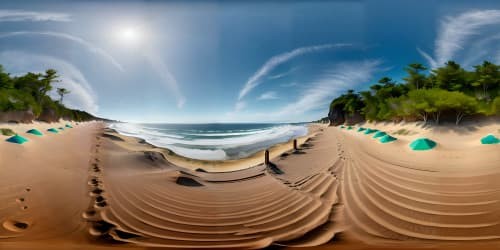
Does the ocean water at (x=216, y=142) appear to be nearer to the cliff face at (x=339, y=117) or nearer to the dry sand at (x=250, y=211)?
the dry sand at (x=250, y=211)

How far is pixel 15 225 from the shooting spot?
3.31 meters

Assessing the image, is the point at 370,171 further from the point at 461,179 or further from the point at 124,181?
the point at 124,181

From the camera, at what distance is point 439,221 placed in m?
3.64

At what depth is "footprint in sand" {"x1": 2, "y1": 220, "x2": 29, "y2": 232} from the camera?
3.20m

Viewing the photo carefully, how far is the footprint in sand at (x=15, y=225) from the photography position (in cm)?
320

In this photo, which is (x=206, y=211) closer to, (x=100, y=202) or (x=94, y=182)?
(x=100, y=202)

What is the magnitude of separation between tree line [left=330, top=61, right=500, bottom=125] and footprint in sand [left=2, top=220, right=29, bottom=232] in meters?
31.9

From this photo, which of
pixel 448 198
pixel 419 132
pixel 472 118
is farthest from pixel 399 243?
pixel 472 118

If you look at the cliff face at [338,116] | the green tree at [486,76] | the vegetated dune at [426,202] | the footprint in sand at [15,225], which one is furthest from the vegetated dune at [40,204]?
the cliff face at [338,116]

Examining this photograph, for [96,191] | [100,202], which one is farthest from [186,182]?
[100,202]

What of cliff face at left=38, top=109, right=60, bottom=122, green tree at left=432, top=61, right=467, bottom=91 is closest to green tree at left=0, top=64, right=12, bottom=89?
cliff face at left=38, top=109, right=60, bottom=122

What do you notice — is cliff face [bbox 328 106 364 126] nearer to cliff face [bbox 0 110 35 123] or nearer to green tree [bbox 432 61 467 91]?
green tree [bbox 432 61 467 91]

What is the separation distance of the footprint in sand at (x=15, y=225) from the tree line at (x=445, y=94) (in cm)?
3194

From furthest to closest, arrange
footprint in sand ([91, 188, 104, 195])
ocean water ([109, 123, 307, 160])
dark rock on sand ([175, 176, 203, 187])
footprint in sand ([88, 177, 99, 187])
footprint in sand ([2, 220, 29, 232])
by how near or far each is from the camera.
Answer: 1. ocean water ([109, 123, 307, 160])
2. dark rock on sand ([175, 176, 203, 187])
3. footprint in sand ([88, 177, 99, 187])
4. footprint in sand ([91, 188, 104, 195])
5. footprint in sand ([2, 220, 29, 232])
